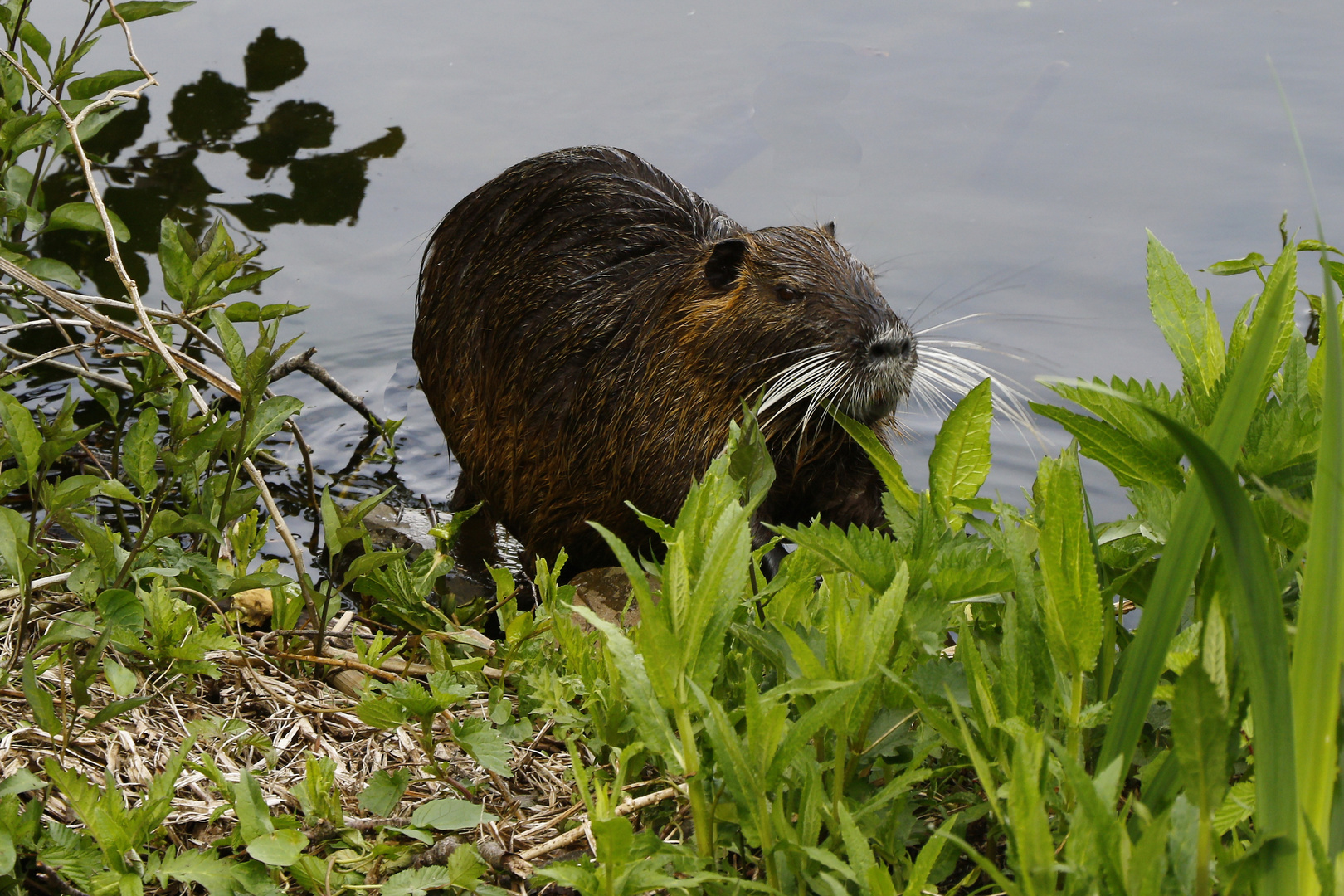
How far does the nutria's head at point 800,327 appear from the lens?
296 centimetres

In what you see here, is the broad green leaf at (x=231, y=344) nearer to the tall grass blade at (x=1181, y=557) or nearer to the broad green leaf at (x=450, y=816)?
the broad green leaf at (x=450, y=816)

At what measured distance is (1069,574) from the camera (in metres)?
1.07

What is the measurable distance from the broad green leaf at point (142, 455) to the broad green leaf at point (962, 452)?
1118 millimetres

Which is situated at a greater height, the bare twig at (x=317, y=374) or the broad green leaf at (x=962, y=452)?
the broad green leaf at (x=962, y=452)

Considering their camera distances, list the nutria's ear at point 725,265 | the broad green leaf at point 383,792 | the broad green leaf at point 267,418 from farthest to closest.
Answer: the nutria's ear at point 725,265
the broad green leaf at point 267,418
the broad green leaf at point 383,792

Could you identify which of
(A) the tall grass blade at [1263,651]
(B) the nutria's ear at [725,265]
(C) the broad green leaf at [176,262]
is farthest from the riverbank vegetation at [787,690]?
(B) the nutria's ear at [725,265]

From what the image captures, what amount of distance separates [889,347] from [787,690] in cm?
194

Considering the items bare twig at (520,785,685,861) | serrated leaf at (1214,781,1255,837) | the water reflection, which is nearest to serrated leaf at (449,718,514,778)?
bare twig at (520,785,685,861)

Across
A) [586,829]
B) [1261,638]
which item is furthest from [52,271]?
[1261,638]

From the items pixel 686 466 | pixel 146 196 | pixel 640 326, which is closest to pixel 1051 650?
pixel 686 466

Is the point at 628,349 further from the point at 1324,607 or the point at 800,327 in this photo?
the point at 1324,607

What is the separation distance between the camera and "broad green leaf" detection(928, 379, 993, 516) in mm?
1356

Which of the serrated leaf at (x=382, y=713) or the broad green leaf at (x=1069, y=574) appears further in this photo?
the serrated leaf at (x=382, y=713)

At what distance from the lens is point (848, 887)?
113cm
